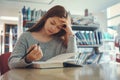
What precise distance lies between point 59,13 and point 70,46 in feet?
0.88

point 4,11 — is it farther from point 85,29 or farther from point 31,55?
point 31,55

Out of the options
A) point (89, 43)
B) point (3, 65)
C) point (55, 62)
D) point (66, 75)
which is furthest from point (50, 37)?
point (89, 43)

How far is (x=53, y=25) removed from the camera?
141 centimetres

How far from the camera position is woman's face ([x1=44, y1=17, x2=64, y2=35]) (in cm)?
141

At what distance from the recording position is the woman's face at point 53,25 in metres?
1.41

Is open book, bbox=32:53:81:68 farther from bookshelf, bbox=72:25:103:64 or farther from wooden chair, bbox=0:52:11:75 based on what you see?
bookshelf, bbox=72:25:103:64

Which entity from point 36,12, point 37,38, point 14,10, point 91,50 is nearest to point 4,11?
point 14,10

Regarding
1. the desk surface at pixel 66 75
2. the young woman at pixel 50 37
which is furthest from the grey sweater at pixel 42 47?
the desk surface at pixel 66 75

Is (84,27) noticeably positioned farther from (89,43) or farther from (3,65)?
(3,65)

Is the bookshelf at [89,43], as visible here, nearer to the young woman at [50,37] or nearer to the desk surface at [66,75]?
the young woman at [50,37]

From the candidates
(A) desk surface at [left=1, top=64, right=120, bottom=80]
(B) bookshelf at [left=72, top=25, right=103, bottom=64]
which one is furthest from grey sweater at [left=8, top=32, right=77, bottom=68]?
(B) bookshelf at [left=72, top=25, right=103, bottom=64]

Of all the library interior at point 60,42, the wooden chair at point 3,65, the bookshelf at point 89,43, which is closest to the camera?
the library interior at point 60,42

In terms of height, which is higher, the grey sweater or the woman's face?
the woman's face

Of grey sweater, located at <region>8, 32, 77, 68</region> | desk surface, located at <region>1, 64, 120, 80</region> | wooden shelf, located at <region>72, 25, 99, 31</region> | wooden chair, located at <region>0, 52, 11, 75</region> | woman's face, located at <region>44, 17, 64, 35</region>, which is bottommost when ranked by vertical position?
wooden chair, located at <region>0, 52, 11, 75</region>
